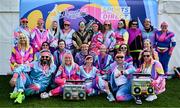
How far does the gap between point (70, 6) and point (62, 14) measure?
0.23m

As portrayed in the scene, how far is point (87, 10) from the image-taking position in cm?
843

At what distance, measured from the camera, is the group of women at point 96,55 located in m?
6.65

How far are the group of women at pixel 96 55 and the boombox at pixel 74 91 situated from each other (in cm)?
16

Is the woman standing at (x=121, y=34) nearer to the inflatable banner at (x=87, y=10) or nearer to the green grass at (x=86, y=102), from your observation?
the inflatable banner at (x=87, y=10)

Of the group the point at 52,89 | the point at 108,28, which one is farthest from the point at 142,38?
the point at 52,89

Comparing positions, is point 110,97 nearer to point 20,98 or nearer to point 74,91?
point 74,91

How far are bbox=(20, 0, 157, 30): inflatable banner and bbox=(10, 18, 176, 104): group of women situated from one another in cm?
33

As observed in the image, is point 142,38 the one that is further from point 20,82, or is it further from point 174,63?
point 20,82

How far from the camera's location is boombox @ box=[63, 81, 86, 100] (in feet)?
21.2

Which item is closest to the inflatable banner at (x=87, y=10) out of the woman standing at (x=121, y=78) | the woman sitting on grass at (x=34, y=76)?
the woman sitting on grass at (x=34, y=76)

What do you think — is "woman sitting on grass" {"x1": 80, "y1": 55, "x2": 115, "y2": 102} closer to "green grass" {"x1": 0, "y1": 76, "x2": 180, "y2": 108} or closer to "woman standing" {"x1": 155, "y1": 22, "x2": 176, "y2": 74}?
"green grass" {"x1": 0, "y1": 76, "x2": 180, "y2": 108}

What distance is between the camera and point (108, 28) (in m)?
7.69

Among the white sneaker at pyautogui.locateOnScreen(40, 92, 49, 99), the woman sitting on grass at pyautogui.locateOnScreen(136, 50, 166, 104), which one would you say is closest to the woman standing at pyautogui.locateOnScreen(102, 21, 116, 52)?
the woman sitting on grass at pyautogui.locateOnScreen(136, 50, 166, 104)

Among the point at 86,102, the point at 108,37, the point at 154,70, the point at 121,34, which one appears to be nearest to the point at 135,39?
the point at 121,34
